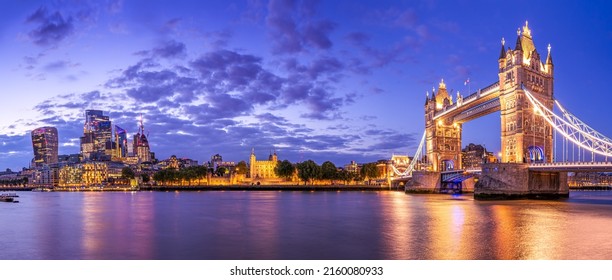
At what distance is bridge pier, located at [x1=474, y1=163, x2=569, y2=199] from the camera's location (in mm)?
47750

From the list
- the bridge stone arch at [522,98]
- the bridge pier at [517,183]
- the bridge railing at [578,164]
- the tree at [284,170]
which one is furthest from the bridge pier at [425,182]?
the tree at [284,170]

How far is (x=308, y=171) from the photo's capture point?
115 meters

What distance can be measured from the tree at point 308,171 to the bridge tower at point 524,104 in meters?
64.9

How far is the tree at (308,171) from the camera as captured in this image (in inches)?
4540

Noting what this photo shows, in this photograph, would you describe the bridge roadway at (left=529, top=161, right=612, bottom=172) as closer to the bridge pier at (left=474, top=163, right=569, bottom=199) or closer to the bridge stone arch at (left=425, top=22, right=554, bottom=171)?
the bridge pier at (left=474, top=163, right=569, bottom=199)

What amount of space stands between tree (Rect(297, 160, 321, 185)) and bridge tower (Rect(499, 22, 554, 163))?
6494cm

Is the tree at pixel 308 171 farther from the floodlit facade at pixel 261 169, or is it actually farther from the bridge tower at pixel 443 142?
the bridge tower at pixel 443 142

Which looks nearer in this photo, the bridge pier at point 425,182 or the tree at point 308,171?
the bridge pier at point 425,182

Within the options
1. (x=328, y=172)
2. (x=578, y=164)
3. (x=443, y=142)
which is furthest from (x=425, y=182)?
(x=328, y=172)

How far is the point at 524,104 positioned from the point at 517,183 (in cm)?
827

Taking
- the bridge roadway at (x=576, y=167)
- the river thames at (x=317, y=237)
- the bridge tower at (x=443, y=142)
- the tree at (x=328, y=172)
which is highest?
the bridge tower at (x=443, y=142)

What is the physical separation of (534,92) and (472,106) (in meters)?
15.4

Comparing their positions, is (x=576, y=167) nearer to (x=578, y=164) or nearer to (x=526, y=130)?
(x=578, y=164)
